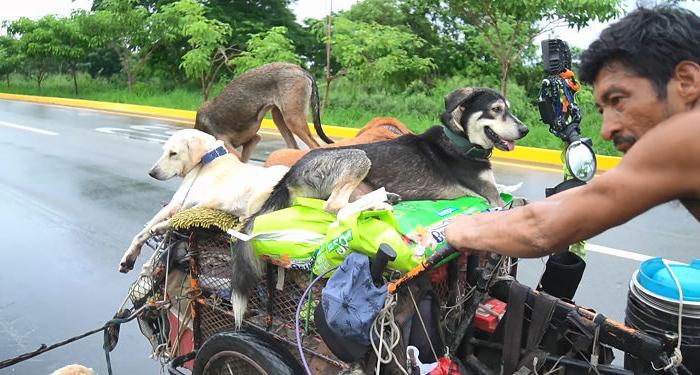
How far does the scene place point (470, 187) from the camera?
3312 millimetres

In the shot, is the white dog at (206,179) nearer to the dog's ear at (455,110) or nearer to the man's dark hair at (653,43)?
the dog's ear at (455,110)

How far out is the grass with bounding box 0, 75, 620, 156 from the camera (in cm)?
1184

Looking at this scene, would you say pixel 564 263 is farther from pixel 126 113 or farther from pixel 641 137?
pixel 126 113

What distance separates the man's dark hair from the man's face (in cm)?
2

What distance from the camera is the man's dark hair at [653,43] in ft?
4.99

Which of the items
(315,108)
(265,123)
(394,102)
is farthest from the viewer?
(394,102)

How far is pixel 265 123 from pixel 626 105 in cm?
1351

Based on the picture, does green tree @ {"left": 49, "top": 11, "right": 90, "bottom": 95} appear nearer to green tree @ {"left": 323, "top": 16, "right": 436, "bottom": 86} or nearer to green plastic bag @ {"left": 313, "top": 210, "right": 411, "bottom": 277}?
green tree @ {"left": 323, "top": 16, "right": 436, "bottom": 86}

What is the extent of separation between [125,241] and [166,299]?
11.2ft

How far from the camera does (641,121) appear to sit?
1584 millimetres

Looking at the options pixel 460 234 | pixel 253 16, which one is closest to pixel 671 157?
pixel 460 234

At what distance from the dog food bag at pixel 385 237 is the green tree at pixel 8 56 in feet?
97.9

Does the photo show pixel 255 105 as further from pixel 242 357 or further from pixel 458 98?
pixel 242 357

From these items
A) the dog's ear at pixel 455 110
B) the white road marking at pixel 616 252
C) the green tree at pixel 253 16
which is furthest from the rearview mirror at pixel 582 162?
the green tree at pixel 253 16
